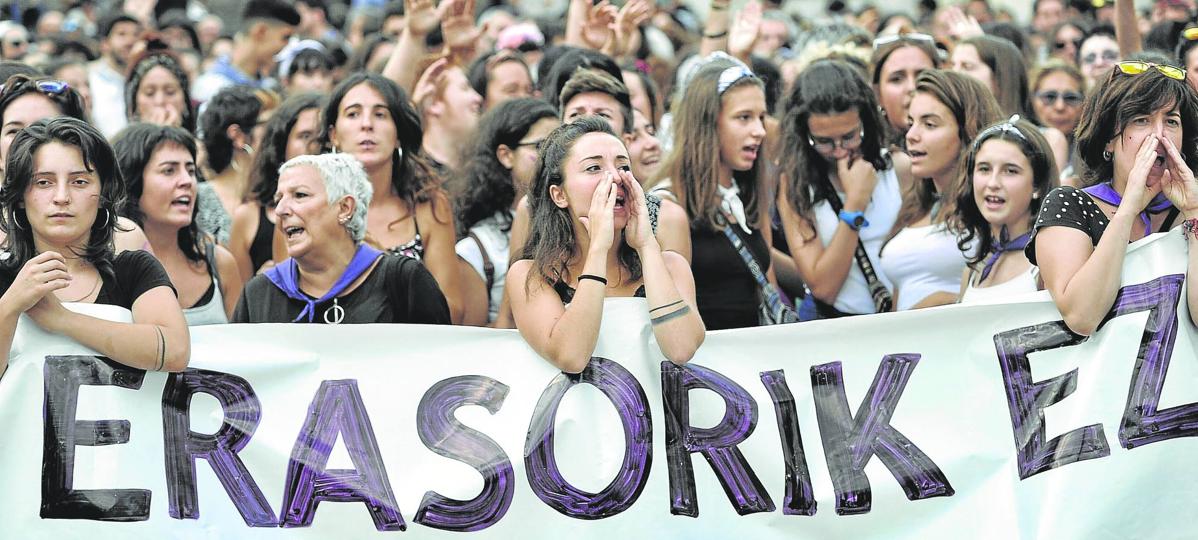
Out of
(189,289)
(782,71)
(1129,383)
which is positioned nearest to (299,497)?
(189,289)

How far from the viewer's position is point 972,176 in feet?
18.8

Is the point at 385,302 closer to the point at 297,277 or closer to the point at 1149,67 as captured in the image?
the point at 297,277

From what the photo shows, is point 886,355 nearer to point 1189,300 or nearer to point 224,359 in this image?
point 1189,300

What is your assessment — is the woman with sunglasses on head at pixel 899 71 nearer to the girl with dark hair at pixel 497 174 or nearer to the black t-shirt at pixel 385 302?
the girl with dark hair at pixel 497 174

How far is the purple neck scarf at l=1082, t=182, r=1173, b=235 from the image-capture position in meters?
4.77

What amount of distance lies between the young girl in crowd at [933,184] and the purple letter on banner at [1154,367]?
1.35 meters

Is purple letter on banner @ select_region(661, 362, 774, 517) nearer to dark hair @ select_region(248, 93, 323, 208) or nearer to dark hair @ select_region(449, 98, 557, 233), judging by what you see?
dark hair @ select_region(449, 98, 557, 233)

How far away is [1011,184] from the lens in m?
5.61

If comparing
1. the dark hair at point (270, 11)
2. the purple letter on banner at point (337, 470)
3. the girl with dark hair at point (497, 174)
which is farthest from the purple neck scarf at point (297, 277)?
the dark hair at point (270, 11)

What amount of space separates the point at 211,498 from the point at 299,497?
28cm

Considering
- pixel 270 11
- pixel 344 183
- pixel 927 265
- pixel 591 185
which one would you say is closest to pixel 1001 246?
pixel 927 265

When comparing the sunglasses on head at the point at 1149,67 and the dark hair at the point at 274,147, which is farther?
the dark hair at the point at 274,147

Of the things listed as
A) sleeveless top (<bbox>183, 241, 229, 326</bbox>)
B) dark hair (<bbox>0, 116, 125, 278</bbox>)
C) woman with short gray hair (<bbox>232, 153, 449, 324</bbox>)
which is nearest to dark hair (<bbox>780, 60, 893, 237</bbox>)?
woman with short gray hair (<bbox>232, 153, 449, 324</bbox>)

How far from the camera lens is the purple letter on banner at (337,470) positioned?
4766 mm
